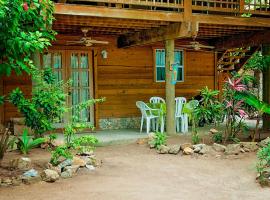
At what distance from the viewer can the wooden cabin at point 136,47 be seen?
33.2ft

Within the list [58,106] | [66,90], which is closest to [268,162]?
[58,106]

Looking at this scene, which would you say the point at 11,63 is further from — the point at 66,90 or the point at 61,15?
the point at 66,90

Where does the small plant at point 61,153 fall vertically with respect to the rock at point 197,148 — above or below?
above

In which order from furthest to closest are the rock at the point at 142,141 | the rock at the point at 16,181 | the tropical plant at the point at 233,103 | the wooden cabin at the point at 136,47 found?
the rock at the point at 142,141, the wooden cabin at the point at 136,47, the tropical plant at the point at 233,103, the rock at the point at 16,181

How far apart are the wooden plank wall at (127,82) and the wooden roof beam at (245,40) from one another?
1285mm

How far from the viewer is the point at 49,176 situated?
652 cm

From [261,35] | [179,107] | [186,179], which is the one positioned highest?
[261,35]

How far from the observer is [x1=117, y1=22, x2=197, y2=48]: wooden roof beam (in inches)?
399

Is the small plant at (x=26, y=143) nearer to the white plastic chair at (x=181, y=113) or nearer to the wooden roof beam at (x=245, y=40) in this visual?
the white plastic chair at (x=181, y=113)

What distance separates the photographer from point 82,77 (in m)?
12.4

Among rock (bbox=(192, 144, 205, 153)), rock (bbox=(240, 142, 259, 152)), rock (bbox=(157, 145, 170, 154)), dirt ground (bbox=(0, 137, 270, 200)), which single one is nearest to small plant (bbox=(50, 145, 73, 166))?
dirt ground (bbox=(0, 137, 270, 200))

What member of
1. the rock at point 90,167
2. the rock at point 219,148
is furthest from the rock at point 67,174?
the rock at point 219,148

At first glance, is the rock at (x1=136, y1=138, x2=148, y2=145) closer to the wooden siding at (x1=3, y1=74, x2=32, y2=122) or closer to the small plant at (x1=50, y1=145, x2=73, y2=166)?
the small plant at (x1=50, y1=145, x2=73, y2=166)

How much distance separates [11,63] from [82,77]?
611 centimetres
